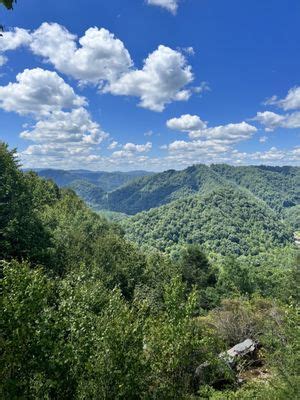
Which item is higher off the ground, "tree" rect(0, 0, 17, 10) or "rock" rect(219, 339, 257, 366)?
"tree" rect(0, 0, 17, 10)

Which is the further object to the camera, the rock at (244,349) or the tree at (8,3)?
the rock at (244,349)

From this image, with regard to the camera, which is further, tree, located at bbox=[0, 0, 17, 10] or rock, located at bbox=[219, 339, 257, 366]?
rock, located at bbox=[219, 339, 257, 366]

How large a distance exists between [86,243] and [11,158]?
15.5 meters

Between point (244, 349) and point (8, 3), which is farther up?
point (8, 3)

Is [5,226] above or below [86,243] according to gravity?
above

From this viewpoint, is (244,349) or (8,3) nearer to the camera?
(8,3)

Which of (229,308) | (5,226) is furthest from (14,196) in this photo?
(229,308)

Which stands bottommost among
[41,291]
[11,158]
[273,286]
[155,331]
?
[273,286]

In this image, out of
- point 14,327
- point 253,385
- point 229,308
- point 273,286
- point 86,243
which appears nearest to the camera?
point 14,327

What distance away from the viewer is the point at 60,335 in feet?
38.9

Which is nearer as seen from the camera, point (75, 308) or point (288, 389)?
point (288, 389)

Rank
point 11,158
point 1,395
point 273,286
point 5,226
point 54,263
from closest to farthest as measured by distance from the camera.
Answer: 1. point 1,395
2. point 5,226
3. point 54,263
4. point 11,158
5. point 273,286

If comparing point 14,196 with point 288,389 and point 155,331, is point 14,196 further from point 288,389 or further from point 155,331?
point 288,389

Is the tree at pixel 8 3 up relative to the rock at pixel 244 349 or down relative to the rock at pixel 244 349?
up
